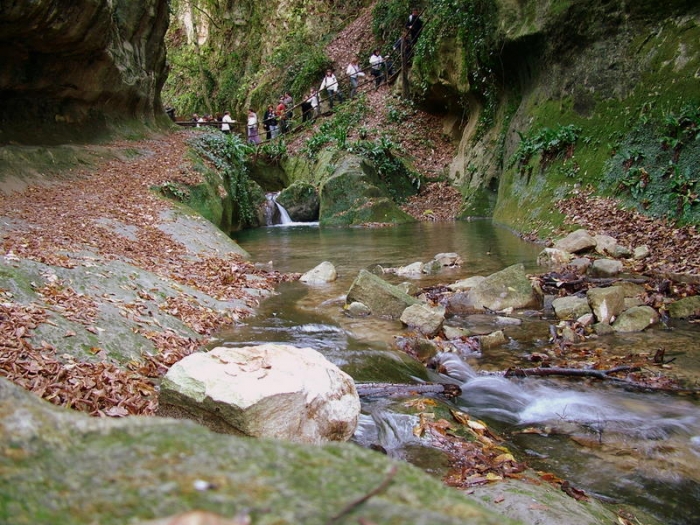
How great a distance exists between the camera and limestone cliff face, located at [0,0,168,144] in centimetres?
1177

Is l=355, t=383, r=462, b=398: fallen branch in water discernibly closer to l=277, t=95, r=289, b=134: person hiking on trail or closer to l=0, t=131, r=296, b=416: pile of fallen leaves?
l=0, t=131, r=296, b=416: pile of fallen leaves

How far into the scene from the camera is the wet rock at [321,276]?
9086mm

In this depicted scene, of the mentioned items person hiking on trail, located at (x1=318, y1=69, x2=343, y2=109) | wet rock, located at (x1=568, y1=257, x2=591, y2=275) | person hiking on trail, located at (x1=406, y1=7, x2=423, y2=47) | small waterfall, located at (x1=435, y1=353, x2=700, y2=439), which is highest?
person hiking on trail, located at (x1=406, y1=7, x2=423, y2=47)

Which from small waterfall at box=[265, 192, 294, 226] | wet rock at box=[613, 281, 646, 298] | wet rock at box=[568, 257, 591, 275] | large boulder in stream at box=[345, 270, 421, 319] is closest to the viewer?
wet rock at box=[613, 281, 646, 298]

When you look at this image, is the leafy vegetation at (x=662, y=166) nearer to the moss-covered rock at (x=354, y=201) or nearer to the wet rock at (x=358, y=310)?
the wet rock at (x=358, y=310)

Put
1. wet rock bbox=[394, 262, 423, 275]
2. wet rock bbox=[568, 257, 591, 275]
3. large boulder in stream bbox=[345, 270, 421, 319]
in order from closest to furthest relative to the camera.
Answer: large boulder in stream bbox=[345, 270, 421, 319]
wet rock bbox=[568, 257, 591, 275]
wet rock bbox=[394, 262, 423, 275]

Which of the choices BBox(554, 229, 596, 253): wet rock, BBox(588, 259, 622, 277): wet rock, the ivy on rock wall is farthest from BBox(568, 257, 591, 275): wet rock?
the ivy on rock wall

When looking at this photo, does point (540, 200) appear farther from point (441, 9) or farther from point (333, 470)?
point (333, 470)

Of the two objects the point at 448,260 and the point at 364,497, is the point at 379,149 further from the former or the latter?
the point at 364,497

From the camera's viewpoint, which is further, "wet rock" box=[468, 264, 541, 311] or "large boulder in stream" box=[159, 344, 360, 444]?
"wet rock" box=[468, 264, 541, 311]

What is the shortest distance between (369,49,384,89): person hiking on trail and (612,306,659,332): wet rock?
74.5ft

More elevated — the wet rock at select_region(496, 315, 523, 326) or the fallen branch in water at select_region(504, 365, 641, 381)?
the wet rock at select_region(496, 315, 523, 326)

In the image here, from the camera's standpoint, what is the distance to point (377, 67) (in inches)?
1060

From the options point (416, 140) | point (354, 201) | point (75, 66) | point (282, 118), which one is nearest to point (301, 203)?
point (354, 201)
